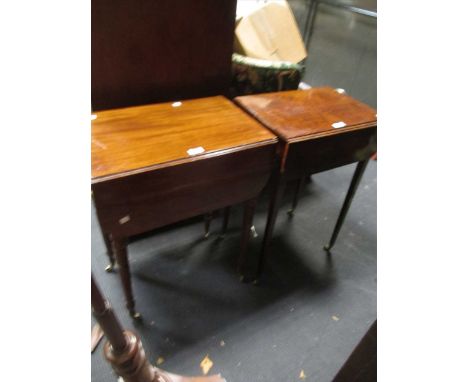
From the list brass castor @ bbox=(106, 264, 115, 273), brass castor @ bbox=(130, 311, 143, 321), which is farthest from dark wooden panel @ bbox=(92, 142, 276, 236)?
brass castor @ bbox=(106, 264, 115, 273)

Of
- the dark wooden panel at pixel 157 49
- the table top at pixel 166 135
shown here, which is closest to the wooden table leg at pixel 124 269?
the table top at pixel 166 135

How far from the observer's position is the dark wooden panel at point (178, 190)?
2.60 feet

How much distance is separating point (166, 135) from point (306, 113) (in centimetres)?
56

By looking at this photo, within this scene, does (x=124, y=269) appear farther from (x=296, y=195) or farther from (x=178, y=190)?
(x=296, y=195)

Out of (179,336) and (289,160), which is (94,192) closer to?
(289,160)

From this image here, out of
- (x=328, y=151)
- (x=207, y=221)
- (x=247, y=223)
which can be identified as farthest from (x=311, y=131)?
(x=207, y=221)

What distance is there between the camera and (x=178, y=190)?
34.9 inches

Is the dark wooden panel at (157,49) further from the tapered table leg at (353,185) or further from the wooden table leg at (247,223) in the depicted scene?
the tapered table leg at (353,185)

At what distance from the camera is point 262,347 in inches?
46.5

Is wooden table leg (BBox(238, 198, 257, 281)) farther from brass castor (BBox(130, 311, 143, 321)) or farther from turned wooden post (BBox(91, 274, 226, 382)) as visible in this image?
turned wooden post (BBox(91, 274, 226, 382))

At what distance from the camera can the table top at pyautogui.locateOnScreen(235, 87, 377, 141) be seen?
106 cm

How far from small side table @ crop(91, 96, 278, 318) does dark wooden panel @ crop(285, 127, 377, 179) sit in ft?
0.28
